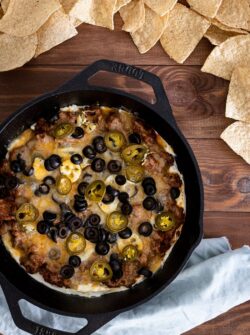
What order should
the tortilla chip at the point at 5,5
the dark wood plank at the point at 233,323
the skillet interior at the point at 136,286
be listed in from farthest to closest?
the dark wood plank at the point at 233,323 → the tortilla chip at the point at 5,5 → the skillet interior at the point at 136,286

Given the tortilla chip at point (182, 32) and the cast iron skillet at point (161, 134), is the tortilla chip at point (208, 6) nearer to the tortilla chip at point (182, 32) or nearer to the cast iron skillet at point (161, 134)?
the tortilla chip at point (182, 32)

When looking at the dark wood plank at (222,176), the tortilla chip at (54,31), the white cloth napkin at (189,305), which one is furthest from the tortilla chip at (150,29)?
the white cloth napkin at (189,305)

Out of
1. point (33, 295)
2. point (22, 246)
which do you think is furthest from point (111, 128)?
point (33, 295)

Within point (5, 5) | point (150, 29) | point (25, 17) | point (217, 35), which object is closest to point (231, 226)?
point (217, 35)

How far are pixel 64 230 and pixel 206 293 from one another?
0.80 meters

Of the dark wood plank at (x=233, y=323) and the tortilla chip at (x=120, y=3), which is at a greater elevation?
the tortilla chip at (x=120, y=3)

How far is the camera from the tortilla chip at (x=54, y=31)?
3004 mm

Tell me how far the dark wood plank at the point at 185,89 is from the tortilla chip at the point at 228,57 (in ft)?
0.26

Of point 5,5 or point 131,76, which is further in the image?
point 5,5

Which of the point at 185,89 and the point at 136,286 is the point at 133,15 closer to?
the point at 185,89

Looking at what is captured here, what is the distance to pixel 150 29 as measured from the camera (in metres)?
3.04

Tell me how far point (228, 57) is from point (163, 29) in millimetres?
365

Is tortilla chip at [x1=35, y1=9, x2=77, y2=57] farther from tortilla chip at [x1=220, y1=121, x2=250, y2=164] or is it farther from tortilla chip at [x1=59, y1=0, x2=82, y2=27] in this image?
tortilla chip at [x1=220, y1=121, x2=250, y2=164]

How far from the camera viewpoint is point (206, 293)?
3004mm
